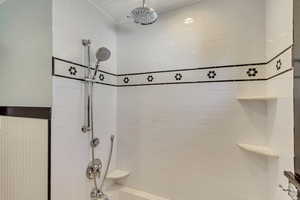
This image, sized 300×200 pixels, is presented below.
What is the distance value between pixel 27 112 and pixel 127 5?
4.51ft

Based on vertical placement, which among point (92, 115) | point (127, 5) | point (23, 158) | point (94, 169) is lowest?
point (94, 169)

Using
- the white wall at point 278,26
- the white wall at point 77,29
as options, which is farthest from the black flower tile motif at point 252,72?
the white wall at point 77,29

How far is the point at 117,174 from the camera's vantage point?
2.16 meters

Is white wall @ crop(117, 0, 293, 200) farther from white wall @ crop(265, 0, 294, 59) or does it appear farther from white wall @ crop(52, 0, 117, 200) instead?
white wall @ crop(52, 0, 117, 200)

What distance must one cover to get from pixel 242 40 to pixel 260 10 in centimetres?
27

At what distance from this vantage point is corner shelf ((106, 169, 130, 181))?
212 cm

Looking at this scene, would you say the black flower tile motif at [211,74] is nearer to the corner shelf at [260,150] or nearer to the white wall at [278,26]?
the white wall at [278,26]

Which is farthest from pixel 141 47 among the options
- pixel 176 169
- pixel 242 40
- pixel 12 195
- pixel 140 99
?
pixel 12 195

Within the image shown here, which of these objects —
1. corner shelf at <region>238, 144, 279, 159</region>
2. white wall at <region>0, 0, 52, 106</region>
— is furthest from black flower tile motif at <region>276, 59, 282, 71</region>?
white wall at <region>0, 0, 52, 106</region>

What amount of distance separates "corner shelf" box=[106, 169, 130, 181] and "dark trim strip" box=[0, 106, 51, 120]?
100 centimetres

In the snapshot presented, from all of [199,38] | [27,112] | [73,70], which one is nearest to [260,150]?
[199,38]

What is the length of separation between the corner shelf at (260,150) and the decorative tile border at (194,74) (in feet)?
1.86

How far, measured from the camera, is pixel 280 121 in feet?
4.40

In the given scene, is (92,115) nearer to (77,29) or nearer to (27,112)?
(27,112)
